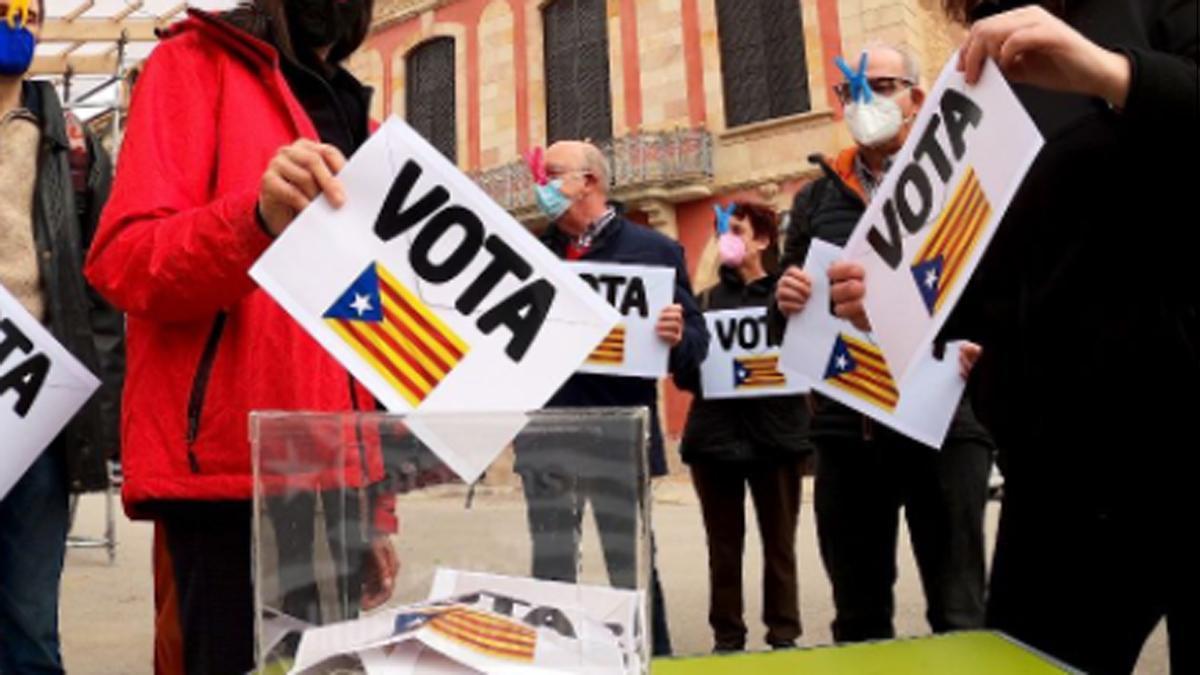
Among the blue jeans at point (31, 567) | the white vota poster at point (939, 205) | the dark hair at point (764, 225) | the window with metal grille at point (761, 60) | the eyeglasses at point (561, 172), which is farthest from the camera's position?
the window with metal grille at point (761, 60)

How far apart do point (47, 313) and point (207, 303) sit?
1054 millimetres

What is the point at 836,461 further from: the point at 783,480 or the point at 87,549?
the point at 87,549

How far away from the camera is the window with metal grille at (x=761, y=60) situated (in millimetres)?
11789

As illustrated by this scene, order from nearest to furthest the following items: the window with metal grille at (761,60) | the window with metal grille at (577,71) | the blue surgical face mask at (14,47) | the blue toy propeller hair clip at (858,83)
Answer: the blue surgical face mask at (14,47) < the blue toy propeller hair clip at (858,83) < the window with metal grille at (761,60) < the window with metal grille at (577,71)

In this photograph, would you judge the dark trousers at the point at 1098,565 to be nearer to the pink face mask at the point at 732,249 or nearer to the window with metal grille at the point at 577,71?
the pink face mask at the point at 732,249

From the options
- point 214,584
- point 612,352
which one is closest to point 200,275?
point 214,584

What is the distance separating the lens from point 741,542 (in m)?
3.08

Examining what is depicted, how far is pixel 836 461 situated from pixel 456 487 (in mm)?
1672

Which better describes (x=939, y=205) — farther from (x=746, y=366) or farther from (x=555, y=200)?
(x=746, y=366)

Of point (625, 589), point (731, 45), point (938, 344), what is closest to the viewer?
point (625, 589)

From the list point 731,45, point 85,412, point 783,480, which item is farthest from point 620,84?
point 85,412

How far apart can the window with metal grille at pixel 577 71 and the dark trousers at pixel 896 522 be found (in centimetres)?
1124

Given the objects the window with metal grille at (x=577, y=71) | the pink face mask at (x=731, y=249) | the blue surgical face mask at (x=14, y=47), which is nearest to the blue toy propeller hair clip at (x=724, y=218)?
the pink face mask at (x=731, y=249)

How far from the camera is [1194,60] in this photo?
3.46ft
